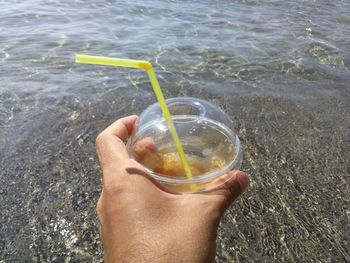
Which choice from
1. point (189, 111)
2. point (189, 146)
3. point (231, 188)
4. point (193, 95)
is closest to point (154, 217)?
point (231, 188)

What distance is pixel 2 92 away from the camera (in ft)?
17.5

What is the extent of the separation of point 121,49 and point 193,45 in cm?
141

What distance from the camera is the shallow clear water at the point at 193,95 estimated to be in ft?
10.7

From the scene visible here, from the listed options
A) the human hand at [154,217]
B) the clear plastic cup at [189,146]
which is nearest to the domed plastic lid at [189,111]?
the clear plastic cup at [189,146]

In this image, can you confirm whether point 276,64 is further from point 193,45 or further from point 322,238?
point 322,238

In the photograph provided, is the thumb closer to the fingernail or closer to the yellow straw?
the fingernail

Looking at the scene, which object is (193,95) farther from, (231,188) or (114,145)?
(231,188)

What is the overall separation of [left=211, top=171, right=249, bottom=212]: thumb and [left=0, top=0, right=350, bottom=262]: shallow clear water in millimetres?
1565

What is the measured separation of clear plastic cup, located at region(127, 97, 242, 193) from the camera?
1737 millimetres

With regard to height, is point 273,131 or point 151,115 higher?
point 151,115

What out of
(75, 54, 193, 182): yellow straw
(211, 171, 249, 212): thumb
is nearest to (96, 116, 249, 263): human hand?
(211, 171, 249, 212): thumb

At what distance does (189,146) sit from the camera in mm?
2074

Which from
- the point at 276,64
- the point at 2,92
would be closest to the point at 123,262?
the point at 2,92

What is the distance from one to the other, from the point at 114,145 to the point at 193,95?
3730 mm
